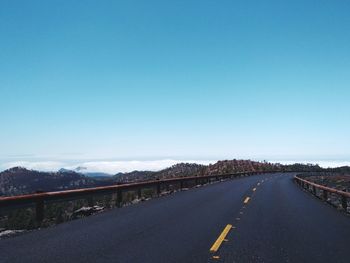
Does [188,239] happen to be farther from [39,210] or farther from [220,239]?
[39,210]

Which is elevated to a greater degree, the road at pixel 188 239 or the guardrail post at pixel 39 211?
the guardrail post at pixel 39 211

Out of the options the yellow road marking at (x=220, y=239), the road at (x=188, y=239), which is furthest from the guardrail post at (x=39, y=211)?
the yellow road marking at (x=220, y=239)

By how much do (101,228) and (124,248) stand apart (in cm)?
288

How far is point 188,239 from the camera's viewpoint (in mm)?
8906

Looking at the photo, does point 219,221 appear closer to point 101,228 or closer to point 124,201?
point 101,228

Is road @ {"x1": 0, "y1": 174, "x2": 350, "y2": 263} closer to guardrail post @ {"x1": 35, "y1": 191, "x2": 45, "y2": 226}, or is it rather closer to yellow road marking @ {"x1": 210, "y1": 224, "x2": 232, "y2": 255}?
yellow road marking @ {"x1": 210, "y1": 224, "x2": 232, "y2": 255}

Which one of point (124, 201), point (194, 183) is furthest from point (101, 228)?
point (194, 183)

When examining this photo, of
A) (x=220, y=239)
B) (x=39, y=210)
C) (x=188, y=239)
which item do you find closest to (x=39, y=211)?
(x=39, y=210)

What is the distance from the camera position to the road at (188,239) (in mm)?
7297

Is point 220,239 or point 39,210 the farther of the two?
point 39,210

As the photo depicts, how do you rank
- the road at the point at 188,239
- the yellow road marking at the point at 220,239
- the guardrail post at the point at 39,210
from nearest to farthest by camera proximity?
the road at the point at 188,239 → the yellow road marking at the point at 220,239 → the guardrail post at the point at 39,210

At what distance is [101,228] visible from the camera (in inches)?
420

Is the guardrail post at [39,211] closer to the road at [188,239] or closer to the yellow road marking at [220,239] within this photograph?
the road at [188,239]

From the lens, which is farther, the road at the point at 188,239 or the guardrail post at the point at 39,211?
the guardrail post at the point at 39,211
